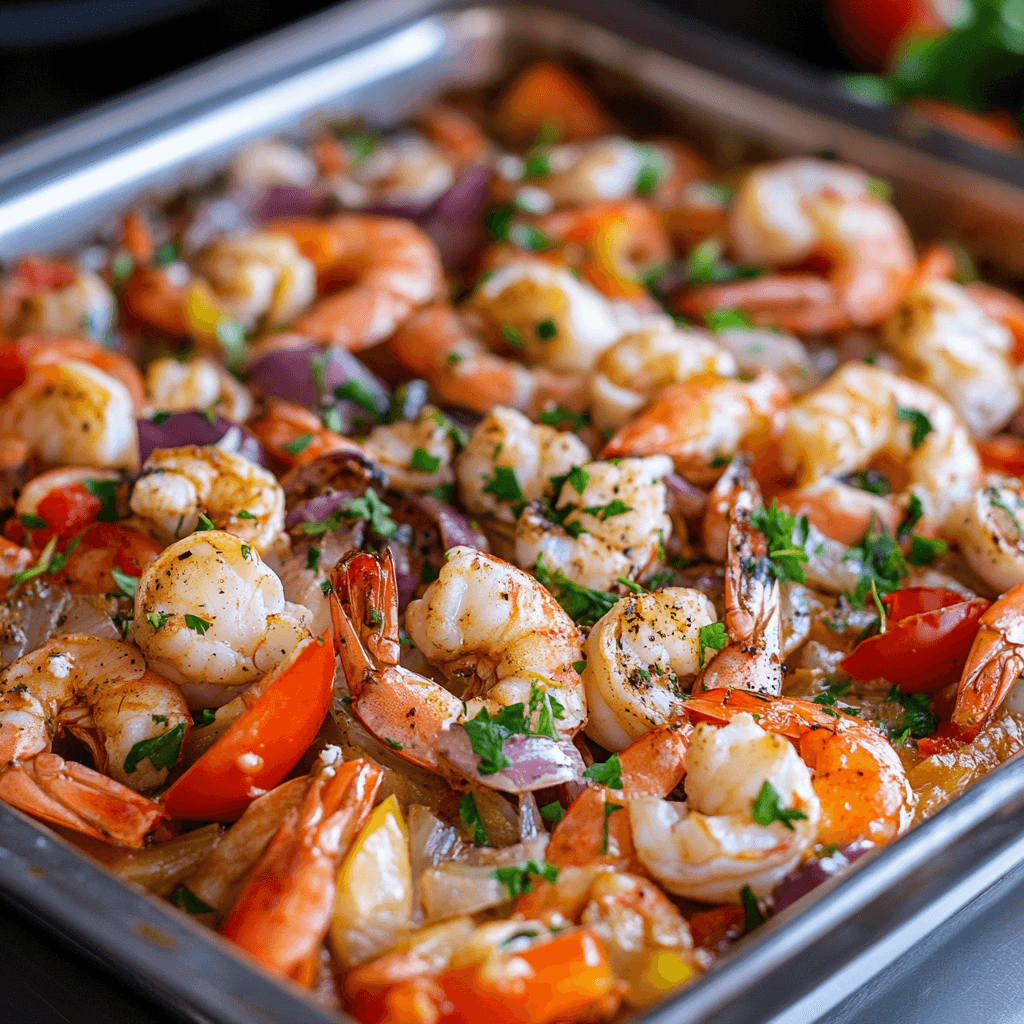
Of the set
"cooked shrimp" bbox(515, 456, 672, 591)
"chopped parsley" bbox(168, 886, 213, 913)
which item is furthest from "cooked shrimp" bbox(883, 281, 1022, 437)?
"chopped parsley" bbox(168, 886, 213, 913)

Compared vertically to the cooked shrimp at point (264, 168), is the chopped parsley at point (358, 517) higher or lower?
lower

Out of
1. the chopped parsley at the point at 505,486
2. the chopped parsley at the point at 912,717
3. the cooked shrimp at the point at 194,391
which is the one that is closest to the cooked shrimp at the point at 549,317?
the chopped parsley at the point at 505,486

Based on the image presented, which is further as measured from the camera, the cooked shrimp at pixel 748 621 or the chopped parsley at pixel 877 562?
the chopped parsley at pixel 877 562

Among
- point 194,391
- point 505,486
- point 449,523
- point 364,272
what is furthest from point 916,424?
point 194,391

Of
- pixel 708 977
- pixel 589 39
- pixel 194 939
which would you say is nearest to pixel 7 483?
pixel 194 939

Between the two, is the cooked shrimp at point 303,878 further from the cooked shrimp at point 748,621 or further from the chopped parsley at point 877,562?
the chopped parsley at point 877,562
